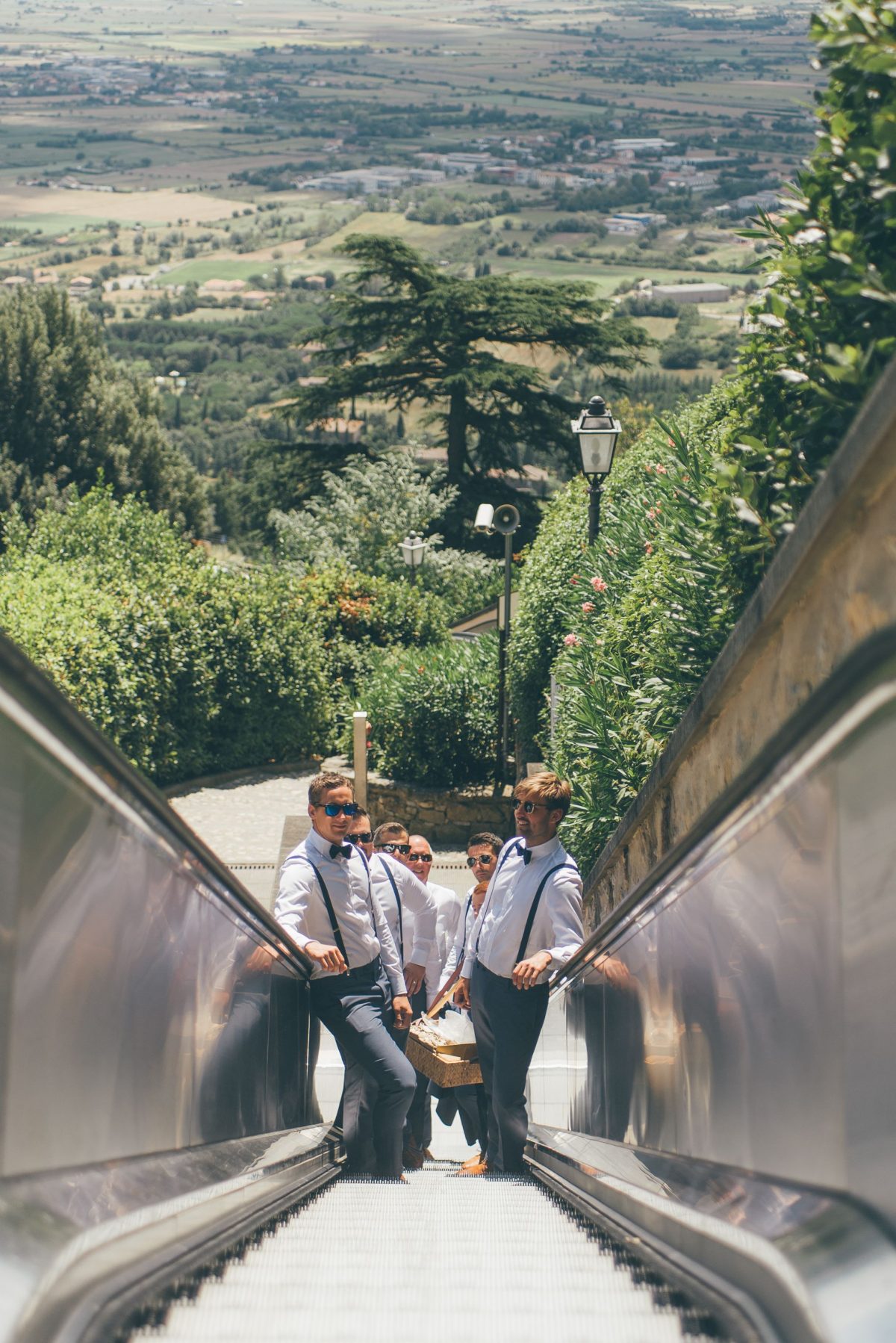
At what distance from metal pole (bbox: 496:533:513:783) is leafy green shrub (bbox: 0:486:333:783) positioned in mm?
4273

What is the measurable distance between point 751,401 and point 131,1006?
3.87 metres

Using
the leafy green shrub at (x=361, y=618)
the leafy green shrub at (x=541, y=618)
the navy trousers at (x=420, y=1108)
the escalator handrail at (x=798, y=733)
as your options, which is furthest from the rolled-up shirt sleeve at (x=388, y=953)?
the leafy green shrub at (x=361, y=618)

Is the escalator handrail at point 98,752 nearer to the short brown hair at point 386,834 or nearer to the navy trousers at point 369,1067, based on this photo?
the navy trousers at point 369,1067

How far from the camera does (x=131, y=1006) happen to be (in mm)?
2752

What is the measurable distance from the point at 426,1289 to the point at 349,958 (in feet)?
9.54

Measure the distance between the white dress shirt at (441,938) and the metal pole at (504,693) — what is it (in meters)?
9.63

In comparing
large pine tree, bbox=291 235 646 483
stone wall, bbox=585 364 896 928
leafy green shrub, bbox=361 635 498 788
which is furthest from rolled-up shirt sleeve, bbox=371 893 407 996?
large pine tree, bbox=291 235 646 483

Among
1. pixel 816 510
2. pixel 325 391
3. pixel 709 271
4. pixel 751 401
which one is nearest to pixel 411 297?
pixel 325 391

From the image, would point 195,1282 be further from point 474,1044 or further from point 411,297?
point 411,297

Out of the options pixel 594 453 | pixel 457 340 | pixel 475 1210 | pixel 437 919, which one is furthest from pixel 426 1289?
pixel 457 340

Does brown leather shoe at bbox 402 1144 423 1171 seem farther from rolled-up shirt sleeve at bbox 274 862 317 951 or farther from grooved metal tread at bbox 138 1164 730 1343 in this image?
grooved metal tread at bbox 138 1164 730 1343

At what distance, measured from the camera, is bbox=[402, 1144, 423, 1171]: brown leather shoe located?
6.54 metres

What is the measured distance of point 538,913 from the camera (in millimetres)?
5484

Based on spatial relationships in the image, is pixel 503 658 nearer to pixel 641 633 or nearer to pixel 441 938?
pixel 641 633
